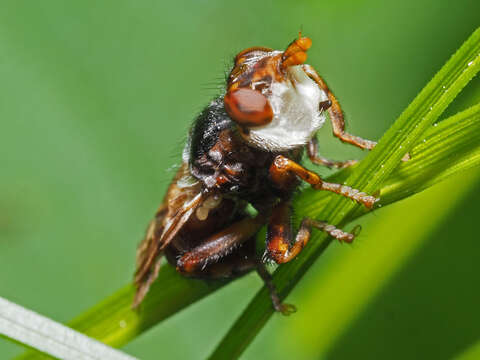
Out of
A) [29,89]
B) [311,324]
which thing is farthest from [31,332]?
[29,89]

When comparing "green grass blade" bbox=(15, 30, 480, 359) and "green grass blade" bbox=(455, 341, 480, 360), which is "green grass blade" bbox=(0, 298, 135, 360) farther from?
"green grass blade" bbox=(455, 341, 480, 360)

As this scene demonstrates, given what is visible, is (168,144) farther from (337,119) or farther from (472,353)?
(472,353)

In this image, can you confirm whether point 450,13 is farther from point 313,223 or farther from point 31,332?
point 31,332

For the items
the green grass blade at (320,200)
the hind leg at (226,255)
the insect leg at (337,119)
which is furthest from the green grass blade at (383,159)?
the hind leg at (226,255)

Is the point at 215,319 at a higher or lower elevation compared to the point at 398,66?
lower

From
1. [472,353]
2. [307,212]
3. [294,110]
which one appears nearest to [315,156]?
[307,212]

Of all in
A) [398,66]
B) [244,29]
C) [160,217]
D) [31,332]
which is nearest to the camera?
[31,332]

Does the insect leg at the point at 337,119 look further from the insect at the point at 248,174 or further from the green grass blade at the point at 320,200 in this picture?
the green grass blade at the point at 320,200
